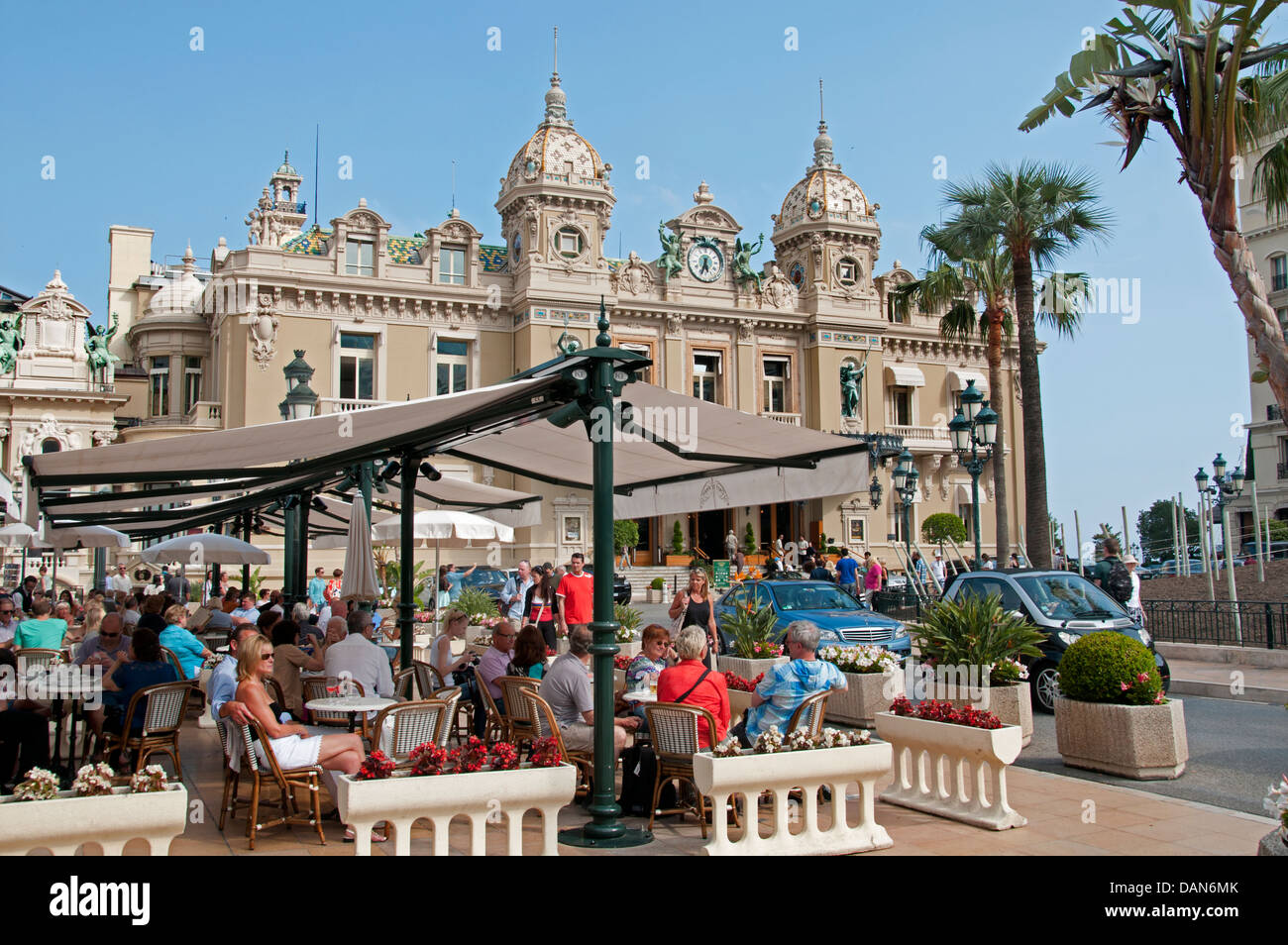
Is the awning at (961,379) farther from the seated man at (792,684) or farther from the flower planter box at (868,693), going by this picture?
the seated man at (792,684)

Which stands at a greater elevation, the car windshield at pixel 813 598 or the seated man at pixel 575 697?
the car windshield at pixel 813 598

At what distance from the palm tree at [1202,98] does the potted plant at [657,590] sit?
76.8ft

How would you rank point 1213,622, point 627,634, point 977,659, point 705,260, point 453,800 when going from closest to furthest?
point 453,800, point 977,659, point 627,634, point 1213,622, point 705,260

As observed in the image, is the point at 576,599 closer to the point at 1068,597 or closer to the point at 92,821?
the point at 1068,597

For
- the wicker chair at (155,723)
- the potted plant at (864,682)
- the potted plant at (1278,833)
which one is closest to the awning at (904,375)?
the potted plant at (864,682)

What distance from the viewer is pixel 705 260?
132 feet

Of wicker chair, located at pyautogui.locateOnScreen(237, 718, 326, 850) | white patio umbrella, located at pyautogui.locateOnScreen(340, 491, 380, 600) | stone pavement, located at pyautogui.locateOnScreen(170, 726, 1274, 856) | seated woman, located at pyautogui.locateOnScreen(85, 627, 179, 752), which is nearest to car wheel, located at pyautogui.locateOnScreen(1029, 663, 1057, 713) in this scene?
stone pavement, located at pyautogui.locateOnScreen(170, 726, 1274, 856)

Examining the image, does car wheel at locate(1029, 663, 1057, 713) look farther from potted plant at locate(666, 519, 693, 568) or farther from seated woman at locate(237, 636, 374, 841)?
potted plant at locate(666, 519, 693, 568)

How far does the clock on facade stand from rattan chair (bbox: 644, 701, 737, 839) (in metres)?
34.7

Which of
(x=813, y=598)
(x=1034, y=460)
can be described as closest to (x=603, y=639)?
(x=813, y=598)

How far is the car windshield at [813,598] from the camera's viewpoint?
14.8m

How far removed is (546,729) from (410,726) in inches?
44.0
